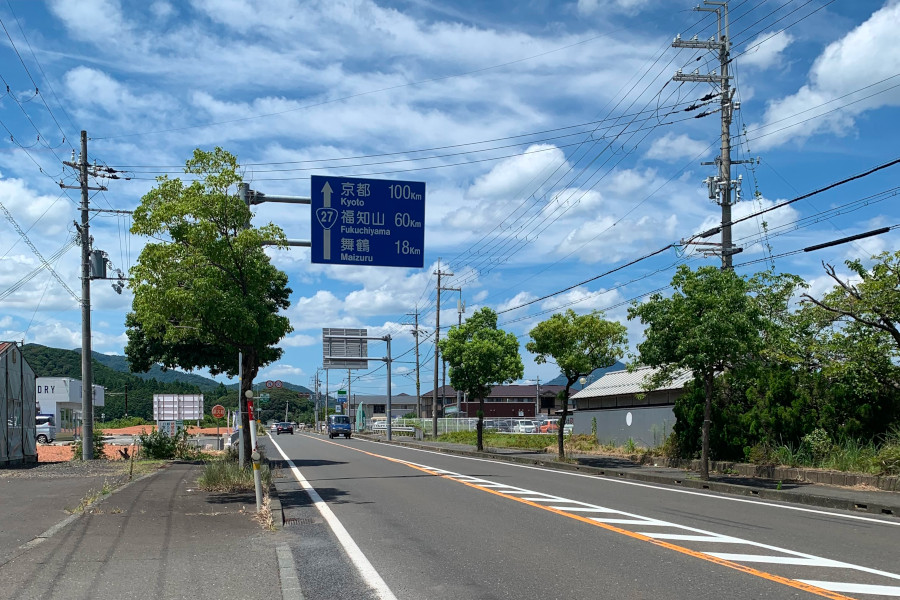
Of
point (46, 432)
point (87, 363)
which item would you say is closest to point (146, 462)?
→ point (87, 363)

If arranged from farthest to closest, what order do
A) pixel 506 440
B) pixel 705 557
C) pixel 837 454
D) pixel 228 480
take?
pixel 506 440 < pixel 837 454 < pixel 228 480 < pixel 705 557

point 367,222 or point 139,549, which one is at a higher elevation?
point 367,222

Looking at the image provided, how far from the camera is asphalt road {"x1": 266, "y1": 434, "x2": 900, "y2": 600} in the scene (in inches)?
291

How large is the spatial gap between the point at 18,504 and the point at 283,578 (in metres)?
8.82

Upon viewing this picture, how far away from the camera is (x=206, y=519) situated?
11914 millimetres

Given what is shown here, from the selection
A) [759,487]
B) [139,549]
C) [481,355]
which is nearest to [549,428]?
[481,355]

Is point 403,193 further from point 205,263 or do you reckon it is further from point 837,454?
point 837,454

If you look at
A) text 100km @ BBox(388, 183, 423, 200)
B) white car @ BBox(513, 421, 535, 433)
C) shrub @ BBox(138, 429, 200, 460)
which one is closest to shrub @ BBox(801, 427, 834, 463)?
text 100km @ BBox(388, 183, 423, 200)

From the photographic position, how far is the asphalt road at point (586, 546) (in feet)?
24.2

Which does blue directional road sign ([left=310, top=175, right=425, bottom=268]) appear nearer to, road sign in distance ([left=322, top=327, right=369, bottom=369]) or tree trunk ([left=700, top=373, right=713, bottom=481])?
tree trunk ([left=700, top=373, right=713, bottom=481])

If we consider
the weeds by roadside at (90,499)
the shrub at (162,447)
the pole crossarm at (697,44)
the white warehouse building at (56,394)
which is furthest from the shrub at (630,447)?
the white warehouse building at (56,394)

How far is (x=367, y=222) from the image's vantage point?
695 inches

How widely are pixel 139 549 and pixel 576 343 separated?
2116 centimetres

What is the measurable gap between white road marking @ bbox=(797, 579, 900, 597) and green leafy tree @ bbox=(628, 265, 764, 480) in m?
10.8
